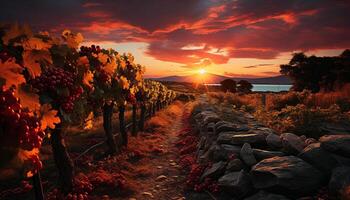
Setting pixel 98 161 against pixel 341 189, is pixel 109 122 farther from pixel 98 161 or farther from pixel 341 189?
pixel 341 189

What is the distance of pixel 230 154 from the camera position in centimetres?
884

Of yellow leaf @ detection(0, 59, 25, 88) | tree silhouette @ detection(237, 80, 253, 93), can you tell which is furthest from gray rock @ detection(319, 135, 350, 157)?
tree silhouette @ detection(237, 80, 253, 93)

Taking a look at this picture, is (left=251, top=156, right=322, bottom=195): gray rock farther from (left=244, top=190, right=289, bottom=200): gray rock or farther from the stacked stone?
(left=244, top=190, right=289, bottom=200): gray rock

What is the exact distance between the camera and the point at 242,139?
29.6 ft

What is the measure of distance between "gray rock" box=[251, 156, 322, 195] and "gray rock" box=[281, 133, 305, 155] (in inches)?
17.1

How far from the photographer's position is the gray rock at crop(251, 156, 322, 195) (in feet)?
20.3

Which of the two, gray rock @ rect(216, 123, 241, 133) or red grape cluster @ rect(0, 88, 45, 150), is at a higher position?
red grape cluster @ rect(0, 88, 45, 150)

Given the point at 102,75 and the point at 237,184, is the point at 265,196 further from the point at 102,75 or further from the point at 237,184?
the point at 102,75

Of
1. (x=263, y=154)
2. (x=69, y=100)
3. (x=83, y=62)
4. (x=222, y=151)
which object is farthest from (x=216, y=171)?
(x=83, y=62)

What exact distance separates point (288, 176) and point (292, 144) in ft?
4.32

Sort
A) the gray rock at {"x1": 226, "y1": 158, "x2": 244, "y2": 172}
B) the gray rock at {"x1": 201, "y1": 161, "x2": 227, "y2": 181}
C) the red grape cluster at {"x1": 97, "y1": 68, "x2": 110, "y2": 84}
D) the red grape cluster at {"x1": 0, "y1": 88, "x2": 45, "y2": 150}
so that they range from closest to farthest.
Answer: the red grape cluster at {"x1": 0, "y1": 88, "x2": 45, "y2": 150}
the gray rock at {"x1": 226, "y1": 158, "x2": 244, "y2": 172}
the gray rock at {"x1": 201, "y1": 161, "x2": 227, "y2": 181}
the red grape cluster at {"x1": 97, "y1": 68, "x2": 110, "y2": 84}

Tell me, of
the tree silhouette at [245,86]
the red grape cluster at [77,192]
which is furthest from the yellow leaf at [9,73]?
the tree silhouette at [245,86]

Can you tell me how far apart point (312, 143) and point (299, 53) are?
40.7m

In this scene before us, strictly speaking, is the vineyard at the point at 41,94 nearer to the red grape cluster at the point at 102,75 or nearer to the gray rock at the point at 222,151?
the red grape cluster at the point at 102,75
